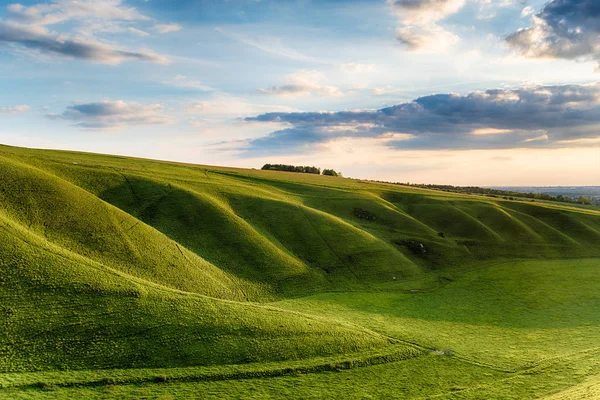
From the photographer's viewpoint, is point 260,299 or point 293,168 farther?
point 293,168

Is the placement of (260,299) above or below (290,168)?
below

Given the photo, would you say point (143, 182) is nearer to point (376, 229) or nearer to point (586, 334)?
point (376, 229)

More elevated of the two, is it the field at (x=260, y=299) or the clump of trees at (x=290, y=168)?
the clump of trees at (x=290, y=168)

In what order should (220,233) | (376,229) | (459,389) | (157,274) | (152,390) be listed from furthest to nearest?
(376,229) → (220,233) → (157,274) → (459,389) → (152,390)

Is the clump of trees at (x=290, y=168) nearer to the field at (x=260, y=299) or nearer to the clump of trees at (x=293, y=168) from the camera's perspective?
the clump of trees at (x=293, y=168)

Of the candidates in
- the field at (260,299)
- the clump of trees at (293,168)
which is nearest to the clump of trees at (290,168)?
the clump of trees at (293,168)

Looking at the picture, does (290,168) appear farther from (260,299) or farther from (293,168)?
(260,299)

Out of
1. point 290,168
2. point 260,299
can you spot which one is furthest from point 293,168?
point 260,299

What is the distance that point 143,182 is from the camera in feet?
199

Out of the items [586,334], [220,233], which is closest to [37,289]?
[220,233]

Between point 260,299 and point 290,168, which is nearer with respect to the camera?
point 260,299

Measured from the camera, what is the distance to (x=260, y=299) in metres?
41.6

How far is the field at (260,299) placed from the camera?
25.8m

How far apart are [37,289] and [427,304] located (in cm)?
3725
